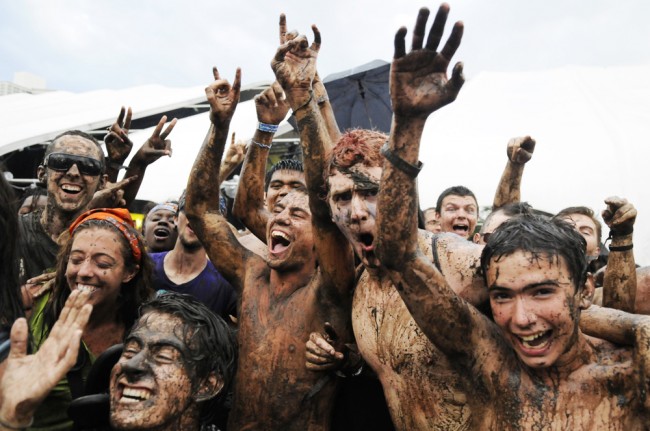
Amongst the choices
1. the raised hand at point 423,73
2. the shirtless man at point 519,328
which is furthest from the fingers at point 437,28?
the shirtless man at point 519,328

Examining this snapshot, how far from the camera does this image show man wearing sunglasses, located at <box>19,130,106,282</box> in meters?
3.74

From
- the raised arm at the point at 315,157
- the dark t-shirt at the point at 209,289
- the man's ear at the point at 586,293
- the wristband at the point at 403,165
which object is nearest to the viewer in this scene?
the wristband at the point at 403,165

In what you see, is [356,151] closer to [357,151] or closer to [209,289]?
[357,151]

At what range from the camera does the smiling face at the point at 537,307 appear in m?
2.11

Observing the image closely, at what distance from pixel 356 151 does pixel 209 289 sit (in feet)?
5.88

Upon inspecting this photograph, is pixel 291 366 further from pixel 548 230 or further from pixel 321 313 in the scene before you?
pixel 548 230

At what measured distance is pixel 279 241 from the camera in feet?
10.3

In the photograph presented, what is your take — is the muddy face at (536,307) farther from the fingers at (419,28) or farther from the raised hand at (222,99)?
the raised hand at (222,99)

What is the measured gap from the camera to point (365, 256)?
2471mm

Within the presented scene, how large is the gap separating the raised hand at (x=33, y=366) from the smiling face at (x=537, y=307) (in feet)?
5.16

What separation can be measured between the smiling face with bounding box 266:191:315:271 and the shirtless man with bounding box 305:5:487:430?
49 cm

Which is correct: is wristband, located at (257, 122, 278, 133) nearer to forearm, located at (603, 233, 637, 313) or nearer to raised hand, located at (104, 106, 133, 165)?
raised hand, located at (104, 106, 133, 165)

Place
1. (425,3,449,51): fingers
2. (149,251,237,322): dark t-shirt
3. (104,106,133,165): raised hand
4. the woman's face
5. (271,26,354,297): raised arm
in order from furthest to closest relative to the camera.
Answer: (104,106,133,165): raised hand
(149,251,237,322): dark t-shirt
the woman's face
(271,26,354,297): raised arm
(425,3,449,51): fingers

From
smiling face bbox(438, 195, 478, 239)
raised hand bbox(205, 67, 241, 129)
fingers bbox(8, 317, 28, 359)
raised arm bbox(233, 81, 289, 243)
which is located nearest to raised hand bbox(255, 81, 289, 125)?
raised arm bbox(233, 81, 289, 243)
